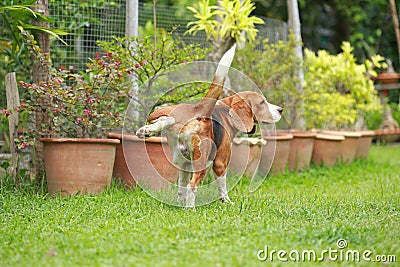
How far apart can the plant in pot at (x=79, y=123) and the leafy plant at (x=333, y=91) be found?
319 centimetres

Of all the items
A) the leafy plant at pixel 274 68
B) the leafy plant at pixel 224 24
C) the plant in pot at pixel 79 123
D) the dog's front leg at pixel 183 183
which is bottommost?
the dog's front leg at pixel 183 183

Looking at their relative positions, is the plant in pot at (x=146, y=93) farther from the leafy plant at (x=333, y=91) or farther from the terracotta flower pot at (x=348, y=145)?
the terracotta flower pot at (x=348, y=145)

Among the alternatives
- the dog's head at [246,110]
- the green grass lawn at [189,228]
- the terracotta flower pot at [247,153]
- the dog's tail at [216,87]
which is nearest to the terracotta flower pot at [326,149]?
the terracotta flower pot at [247,153]

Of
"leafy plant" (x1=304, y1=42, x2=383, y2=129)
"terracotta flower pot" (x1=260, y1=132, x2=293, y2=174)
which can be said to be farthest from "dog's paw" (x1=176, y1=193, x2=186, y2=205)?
"leafy plant" (x1=304, y1=42, x2=383, y2=129)

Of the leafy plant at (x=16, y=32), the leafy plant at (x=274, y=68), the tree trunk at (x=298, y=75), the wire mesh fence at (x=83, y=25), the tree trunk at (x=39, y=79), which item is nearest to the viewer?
the leafy plant at (x=16, y=32)

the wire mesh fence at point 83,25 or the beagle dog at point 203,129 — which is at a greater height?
the wire mesh fence at point 83,25

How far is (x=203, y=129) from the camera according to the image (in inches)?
173

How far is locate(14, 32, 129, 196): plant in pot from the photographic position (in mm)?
4996

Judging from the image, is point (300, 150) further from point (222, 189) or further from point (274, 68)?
point (222, 189)

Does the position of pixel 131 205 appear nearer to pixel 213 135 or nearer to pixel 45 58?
pixel 213 135

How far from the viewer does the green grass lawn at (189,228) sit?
317cm

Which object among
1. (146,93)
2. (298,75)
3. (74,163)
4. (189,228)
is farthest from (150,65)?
(298,75)

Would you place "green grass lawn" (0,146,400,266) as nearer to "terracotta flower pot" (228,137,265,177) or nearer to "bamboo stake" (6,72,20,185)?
"bamboo stake" (6,72,20,185)

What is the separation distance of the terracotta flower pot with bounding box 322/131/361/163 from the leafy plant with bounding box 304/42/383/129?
34cm
